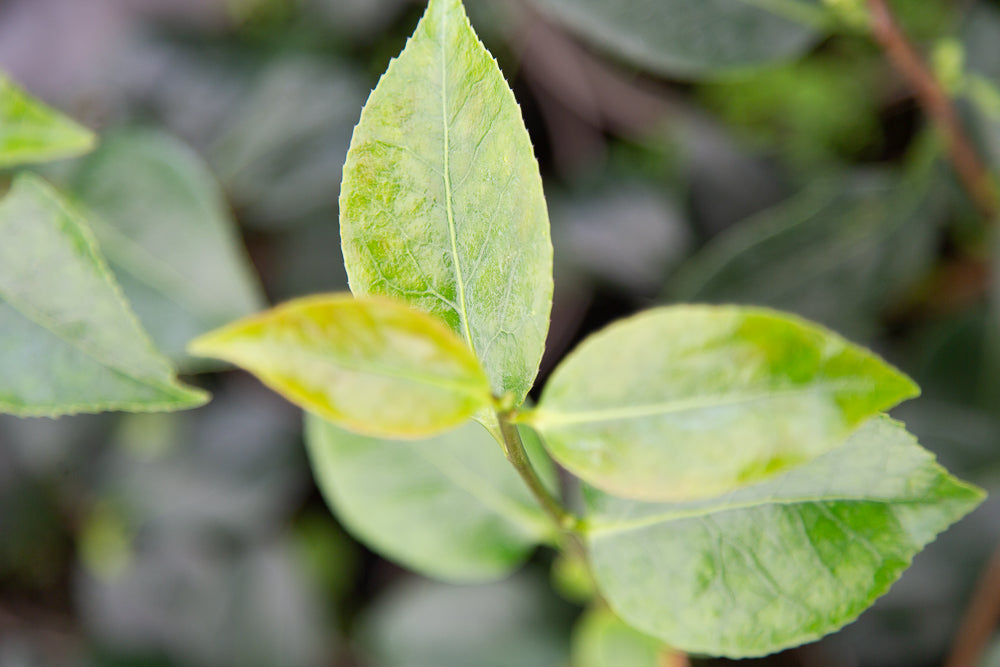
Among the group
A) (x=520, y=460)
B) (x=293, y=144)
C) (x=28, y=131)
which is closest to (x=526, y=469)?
(x=520, y=460)

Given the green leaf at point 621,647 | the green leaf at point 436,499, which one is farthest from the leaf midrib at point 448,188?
the green leaf at point 621,647

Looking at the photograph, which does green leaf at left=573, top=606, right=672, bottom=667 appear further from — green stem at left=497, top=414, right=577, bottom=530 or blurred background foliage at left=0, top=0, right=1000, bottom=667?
green stem at left=497, top=414, right=577, bottom=530

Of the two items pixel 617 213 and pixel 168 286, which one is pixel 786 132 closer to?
pixel 617 213

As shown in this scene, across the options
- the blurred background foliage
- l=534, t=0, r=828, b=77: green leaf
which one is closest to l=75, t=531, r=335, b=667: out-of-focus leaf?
the blurred background foliage

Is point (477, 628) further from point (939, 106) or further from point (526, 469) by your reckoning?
point (939, 106)

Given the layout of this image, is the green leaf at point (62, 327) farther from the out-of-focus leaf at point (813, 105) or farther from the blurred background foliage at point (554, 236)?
the out-of-focus leaf at point (813, 105)
